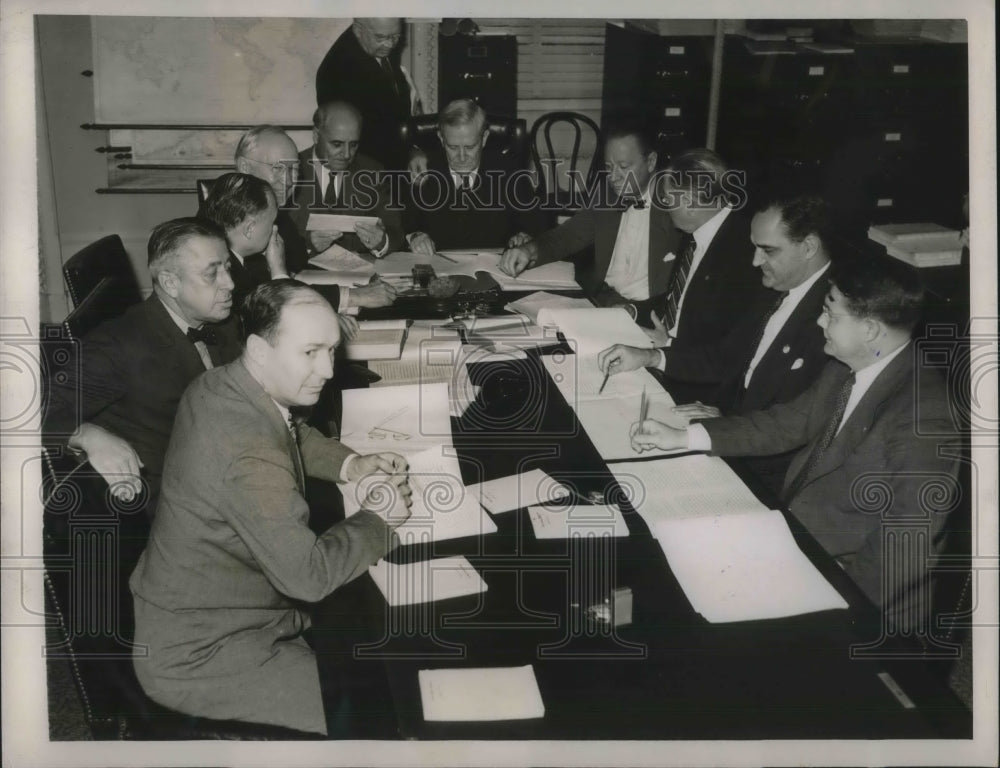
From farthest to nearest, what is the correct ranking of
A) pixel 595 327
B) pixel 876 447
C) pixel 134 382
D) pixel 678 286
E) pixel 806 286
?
pixel 678 286, pixel 595 327, pixel 806 286, pixel 134 382, pixel 876 447

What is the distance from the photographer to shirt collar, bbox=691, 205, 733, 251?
2.70 meters

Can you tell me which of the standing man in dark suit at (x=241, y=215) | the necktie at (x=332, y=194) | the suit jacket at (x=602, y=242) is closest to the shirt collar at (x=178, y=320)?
the standing man in dark suit at (x=241, y=215)

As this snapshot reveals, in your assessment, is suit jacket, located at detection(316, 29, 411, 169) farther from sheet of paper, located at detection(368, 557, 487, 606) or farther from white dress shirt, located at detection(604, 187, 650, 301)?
sheet of paper, located at detection(368, 557, 487, 606)

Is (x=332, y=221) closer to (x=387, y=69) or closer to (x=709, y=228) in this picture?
(x=387, y=69)

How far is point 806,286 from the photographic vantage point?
2.31 m

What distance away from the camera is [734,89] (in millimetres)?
3561

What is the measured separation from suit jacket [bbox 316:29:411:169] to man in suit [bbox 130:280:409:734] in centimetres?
112

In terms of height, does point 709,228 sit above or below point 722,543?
above

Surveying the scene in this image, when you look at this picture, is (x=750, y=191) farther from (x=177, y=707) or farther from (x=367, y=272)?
(x=177, y=707)

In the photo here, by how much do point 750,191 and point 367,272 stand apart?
1.28 metres

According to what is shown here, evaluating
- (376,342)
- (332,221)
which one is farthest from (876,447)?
(332,221)

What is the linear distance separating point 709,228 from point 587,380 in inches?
29.0

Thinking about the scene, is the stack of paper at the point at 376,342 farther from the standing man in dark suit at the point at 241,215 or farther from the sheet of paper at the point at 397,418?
the standing man in dark suit at the point at 241,215

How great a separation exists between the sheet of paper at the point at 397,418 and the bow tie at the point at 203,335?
37cm
